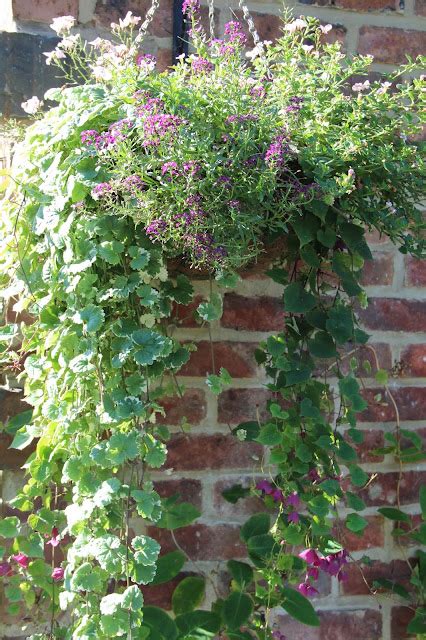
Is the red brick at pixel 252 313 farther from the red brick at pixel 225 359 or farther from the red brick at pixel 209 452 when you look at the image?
the red brick at pixel 209 452

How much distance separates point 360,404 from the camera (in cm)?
136

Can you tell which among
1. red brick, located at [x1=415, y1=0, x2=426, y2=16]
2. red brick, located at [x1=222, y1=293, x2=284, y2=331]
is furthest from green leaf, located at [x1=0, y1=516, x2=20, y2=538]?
red brick, located at [x1=415, y1=0, x2=426, y2=16]

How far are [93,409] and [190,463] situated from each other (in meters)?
0.31

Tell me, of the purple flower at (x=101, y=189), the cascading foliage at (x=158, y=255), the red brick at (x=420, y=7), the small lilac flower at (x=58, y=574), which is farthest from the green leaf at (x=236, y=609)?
the red brick at (x=420, y=7)

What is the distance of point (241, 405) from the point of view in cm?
158

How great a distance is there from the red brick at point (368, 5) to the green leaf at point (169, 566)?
105 cm

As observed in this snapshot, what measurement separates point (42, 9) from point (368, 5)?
0.61 m

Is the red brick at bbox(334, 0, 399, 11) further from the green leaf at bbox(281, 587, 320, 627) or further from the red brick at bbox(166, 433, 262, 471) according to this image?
the green leaf at bbox(281, 587, 320, 627)

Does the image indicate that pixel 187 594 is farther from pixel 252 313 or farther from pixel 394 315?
pixel 394 315

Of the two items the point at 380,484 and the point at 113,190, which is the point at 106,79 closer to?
the point at 113,190

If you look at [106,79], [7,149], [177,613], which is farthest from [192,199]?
[177,613]

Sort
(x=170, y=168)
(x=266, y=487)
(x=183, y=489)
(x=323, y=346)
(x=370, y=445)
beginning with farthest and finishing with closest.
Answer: (x=370, y=445)
(x=183, y=489)
(x=266, y=487)
(x=323, y=346)
(x=170, y=168)

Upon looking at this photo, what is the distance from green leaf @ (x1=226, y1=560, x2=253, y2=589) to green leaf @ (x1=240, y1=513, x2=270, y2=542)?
53 mm

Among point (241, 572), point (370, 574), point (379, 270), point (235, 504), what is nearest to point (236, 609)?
point (241, 572)
